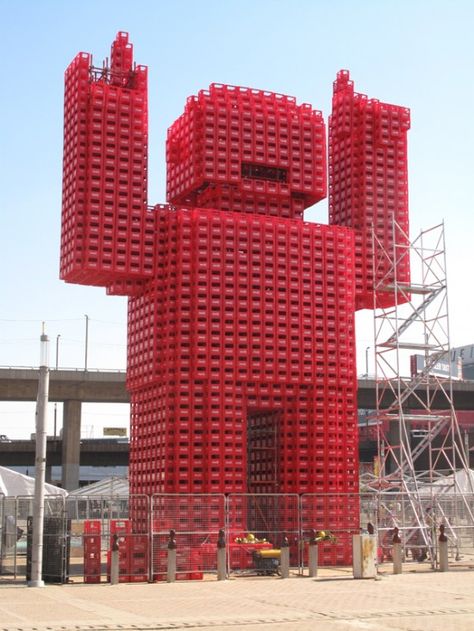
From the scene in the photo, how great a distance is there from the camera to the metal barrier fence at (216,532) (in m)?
33.2

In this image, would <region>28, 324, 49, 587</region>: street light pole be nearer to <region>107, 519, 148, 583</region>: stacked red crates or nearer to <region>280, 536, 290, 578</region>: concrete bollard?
<region>107, 519, 148, 583</region>: stacked red crates

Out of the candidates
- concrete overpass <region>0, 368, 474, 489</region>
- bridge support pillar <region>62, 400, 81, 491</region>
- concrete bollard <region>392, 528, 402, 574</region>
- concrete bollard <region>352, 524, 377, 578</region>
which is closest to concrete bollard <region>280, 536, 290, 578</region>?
concrete bollard <region>352, 524, 377, 578</region>

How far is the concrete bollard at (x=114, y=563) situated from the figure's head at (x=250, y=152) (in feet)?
57.1

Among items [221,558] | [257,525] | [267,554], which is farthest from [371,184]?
[221,558]

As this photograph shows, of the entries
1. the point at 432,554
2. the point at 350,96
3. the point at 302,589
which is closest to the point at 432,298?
the point at 350,96

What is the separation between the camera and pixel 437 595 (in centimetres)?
2775

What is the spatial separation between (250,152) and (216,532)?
663 inches

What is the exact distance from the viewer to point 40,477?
30.8 meters

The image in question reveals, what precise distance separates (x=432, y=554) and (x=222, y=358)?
11.3 meters

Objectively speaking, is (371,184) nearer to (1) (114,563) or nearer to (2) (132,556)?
(2) (132,556)

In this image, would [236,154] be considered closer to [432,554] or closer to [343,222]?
[343,222]

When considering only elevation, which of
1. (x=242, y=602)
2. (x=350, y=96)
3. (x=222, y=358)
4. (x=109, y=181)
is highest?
(x=350, y=96)

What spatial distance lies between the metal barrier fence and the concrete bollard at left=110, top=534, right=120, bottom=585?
0.44 feet

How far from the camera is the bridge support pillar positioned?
9100cm
